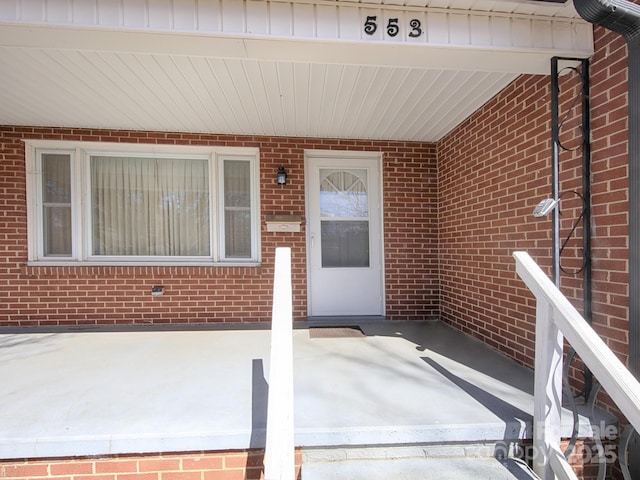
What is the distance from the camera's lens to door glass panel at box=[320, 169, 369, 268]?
4094mm

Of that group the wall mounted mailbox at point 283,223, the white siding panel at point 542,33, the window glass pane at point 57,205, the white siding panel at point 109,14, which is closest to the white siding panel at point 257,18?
the white siding panel at point 109,14

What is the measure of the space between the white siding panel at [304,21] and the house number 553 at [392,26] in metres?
0.32

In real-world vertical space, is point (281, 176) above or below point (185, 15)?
below

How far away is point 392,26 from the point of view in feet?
6.20

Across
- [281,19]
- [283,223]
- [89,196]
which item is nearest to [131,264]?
[89,196]

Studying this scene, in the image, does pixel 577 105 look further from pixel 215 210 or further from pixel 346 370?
pixel 215 210

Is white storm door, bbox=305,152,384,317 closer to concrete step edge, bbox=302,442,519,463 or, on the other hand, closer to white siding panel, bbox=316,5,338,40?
white siding panel, bbox=316,5,338,40

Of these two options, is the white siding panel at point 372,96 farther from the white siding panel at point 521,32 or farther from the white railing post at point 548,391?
the white railing post at point 548,391

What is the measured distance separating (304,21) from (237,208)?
2.55m

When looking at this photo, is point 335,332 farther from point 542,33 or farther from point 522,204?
point 542,33

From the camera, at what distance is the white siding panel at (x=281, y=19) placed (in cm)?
184

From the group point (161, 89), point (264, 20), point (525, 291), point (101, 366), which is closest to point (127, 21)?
point (264, 20)

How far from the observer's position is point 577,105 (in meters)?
2.10

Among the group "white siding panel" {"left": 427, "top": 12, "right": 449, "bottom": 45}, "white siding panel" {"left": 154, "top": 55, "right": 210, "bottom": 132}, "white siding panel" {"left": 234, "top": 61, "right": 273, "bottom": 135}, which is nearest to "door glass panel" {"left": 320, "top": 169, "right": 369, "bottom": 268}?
"white siding panel" {"left": 234, "top": 61, "right": 273, "bottom": 135}
